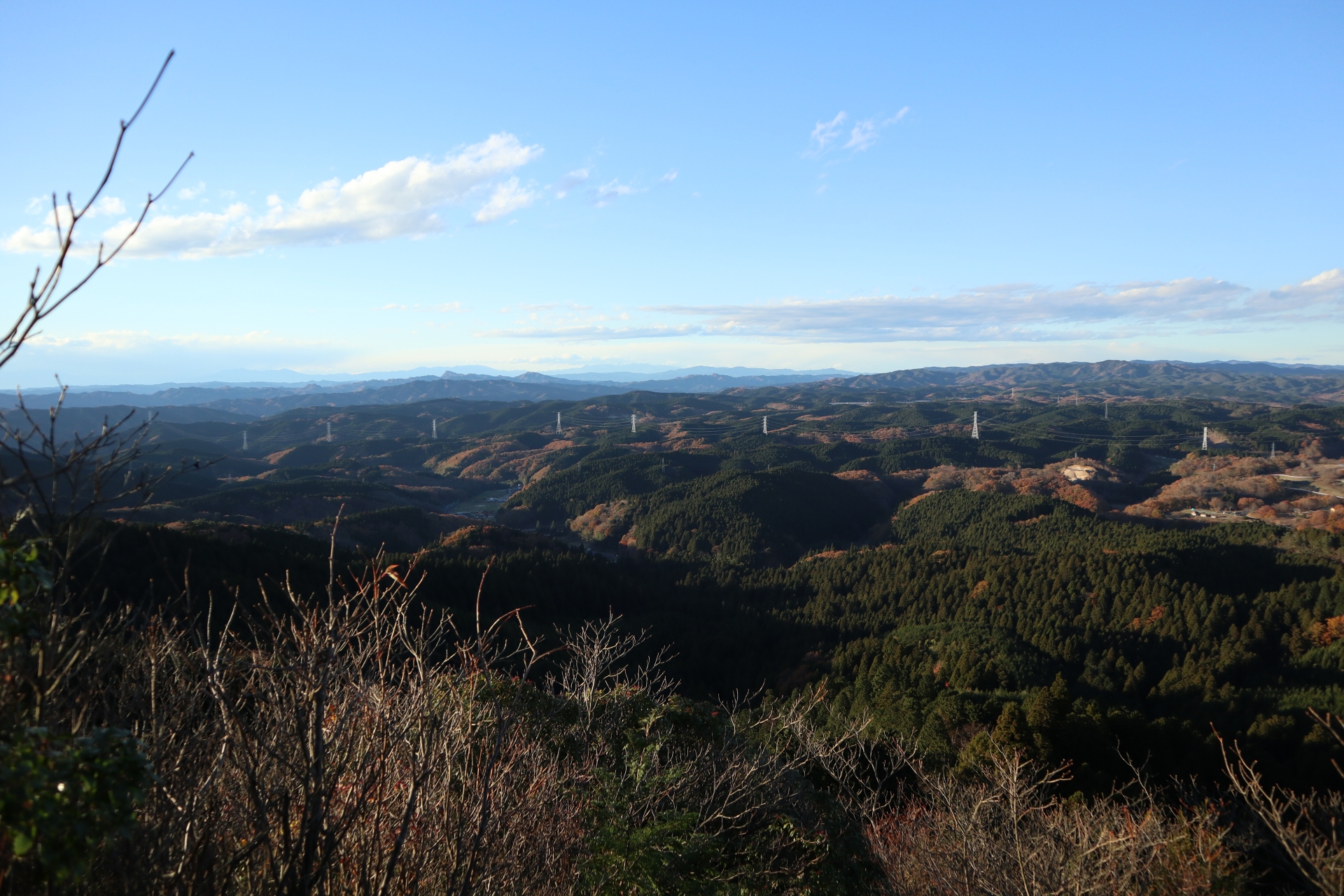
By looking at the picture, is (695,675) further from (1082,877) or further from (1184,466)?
(1184,466)

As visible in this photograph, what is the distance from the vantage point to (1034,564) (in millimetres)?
64250

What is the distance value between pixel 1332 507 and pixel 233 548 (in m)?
127

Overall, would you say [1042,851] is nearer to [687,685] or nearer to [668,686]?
[668,686]

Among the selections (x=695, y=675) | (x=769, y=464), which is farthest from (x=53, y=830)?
(x=769, y=464)

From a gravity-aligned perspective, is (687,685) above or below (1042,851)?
below

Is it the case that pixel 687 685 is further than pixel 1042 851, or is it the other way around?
pixel 687 685

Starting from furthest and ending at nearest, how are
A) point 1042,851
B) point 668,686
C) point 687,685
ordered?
point 687,685
point 668,686
point 1042,851

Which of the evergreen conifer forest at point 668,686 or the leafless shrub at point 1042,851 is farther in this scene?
the leafless shrub at point 1042,851

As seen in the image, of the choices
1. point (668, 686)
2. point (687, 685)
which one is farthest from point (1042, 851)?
point (687, 685)

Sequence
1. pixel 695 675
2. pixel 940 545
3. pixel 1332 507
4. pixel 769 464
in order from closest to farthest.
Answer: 1. pixel 695 675
2. pixel 940 545
3. pixel 1332 507
4. pixel 769 464

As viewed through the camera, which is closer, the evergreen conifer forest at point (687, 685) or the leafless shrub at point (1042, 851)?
the evergreen conifer forest at point (687, 685)

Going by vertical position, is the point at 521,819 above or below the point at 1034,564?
above

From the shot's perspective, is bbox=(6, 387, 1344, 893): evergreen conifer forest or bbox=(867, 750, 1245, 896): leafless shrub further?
bbox=(867, 750, 1245, 896): leafless shrub

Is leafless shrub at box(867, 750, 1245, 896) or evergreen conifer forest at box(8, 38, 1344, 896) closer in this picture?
evergreen conifer forest at box(8, 38, 1344, 896)
